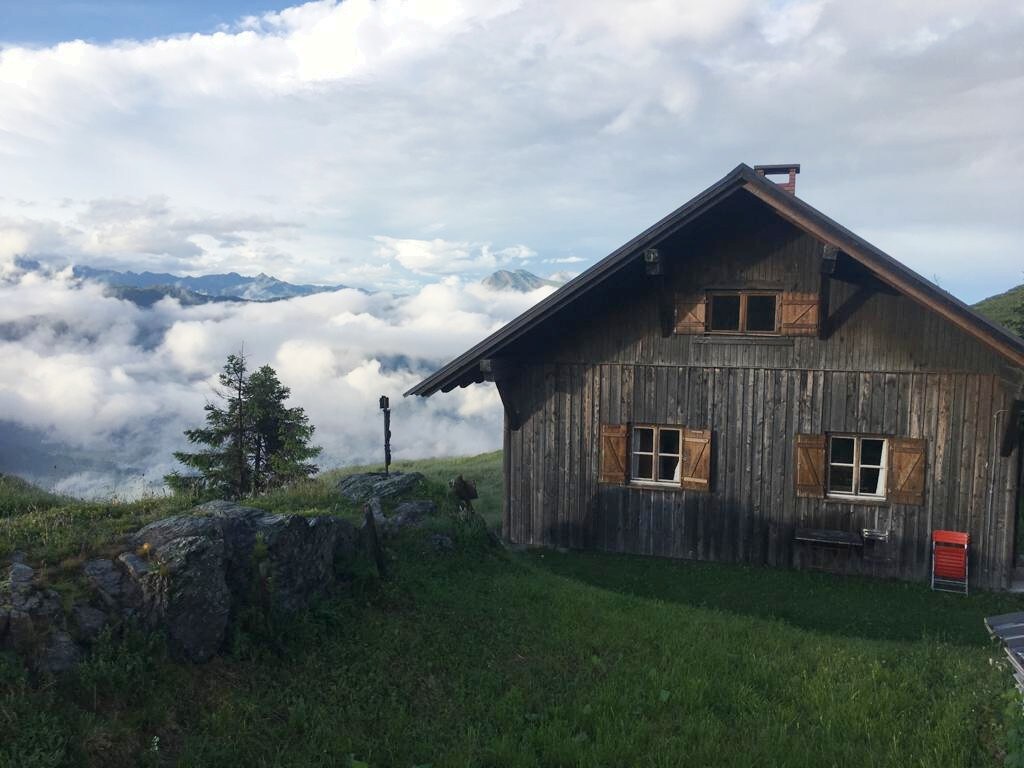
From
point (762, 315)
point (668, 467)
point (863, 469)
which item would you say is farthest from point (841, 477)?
point (762, 315)

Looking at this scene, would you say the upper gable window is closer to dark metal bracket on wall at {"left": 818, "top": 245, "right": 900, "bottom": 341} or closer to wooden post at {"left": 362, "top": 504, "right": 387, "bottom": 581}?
dark metal bracket on wall at {"left": 818, "top": 245, "right": 900, "bottom": 341}

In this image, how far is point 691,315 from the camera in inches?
529

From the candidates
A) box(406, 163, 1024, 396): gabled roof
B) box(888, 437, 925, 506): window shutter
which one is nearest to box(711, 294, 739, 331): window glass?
box(406, 163, 1024, 396): gabled roof

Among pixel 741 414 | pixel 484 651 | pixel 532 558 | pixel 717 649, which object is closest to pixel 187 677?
pixel 484 651

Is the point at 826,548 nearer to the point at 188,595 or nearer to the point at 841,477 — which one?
the point at 841,477

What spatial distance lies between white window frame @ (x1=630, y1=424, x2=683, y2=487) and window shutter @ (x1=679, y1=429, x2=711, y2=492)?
147mm

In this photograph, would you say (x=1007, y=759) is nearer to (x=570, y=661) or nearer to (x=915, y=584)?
(x=570, y=661)

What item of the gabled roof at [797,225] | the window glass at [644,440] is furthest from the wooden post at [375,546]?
the window glass at [644,440]

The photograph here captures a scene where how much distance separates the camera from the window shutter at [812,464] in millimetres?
12883

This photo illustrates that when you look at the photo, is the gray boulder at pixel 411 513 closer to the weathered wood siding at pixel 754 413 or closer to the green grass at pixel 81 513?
the green grass at pixel 81 513

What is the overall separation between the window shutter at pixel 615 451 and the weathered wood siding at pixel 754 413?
0.65 feet

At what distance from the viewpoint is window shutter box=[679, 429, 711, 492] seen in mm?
13508

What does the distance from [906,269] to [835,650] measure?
6.32 meters

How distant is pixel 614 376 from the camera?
14008 mm
